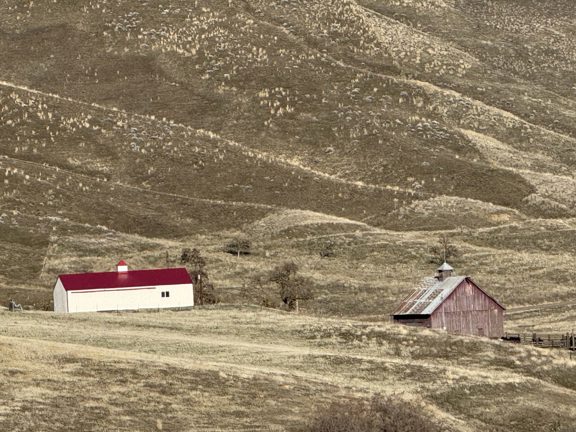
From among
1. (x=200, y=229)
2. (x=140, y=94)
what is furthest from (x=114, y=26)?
(x=200, y=229)

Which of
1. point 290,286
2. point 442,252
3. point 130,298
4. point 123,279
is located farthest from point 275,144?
point 130,298

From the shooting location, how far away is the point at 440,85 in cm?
17862

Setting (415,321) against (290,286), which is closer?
(415,321)

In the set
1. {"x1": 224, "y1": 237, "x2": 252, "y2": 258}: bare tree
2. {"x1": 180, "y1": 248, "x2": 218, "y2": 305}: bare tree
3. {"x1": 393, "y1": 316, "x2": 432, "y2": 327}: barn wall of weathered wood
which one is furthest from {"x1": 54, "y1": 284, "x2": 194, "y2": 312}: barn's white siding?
{"x1": 224, "y1": 237, "x2": 252, "y2": 258}: bare tree

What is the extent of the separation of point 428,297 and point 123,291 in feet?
67.8

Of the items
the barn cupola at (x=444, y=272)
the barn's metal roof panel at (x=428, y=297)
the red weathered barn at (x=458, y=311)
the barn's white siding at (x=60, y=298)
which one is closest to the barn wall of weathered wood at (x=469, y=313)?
the red weathered barn at (x=458, y=311)

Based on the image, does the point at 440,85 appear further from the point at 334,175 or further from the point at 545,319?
the point at 545,319

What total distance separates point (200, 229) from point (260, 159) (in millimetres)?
23124

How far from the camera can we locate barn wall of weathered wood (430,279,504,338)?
83.2 meters

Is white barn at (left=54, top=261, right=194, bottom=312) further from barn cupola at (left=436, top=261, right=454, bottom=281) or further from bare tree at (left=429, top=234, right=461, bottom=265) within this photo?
bare tree at (left=429, top=234, right=461, bottom=265)

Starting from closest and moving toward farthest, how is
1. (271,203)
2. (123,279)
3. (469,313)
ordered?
(469,313) < (123,279) < (271,203)

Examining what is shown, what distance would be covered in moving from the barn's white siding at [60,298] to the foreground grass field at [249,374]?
11964 mm

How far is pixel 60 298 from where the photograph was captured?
9125 cm

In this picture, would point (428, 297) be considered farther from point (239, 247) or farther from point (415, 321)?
point (239, 247)
